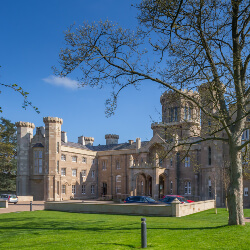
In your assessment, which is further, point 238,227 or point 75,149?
point 75,149

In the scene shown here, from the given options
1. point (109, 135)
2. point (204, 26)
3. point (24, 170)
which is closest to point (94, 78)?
point (204, 26)

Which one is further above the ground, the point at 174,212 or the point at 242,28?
the point at 242,28

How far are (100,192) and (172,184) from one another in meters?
16.2

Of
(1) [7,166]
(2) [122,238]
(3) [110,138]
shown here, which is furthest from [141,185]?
(2) [122,238]

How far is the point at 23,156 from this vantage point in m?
52.4

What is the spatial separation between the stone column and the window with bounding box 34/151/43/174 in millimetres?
1309

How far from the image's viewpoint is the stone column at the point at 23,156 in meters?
51.6

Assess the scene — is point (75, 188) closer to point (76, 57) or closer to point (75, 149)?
point (75, 149)

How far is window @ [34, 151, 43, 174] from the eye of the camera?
2041 inches

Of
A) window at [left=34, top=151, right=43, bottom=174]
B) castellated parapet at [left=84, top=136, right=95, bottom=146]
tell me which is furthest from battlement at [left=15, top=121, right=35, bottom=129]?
castellated parapet at [left=84, top=136, right=95, bottom=146]

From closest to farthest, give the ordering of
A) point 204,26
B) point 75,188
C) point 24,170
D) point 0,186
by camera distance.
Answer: point 204,26, point 24,170, point 75,188, point 0,186

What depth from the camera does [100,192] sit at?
2366 inches

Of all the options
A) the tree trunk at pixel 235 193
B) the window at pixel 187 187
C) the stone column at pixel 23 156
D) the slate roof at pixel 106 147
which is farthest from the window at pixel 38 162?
the tree trunk at pixel 235 193

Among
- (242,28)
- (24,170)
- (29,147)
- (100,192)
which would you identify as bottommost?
(100,192)
